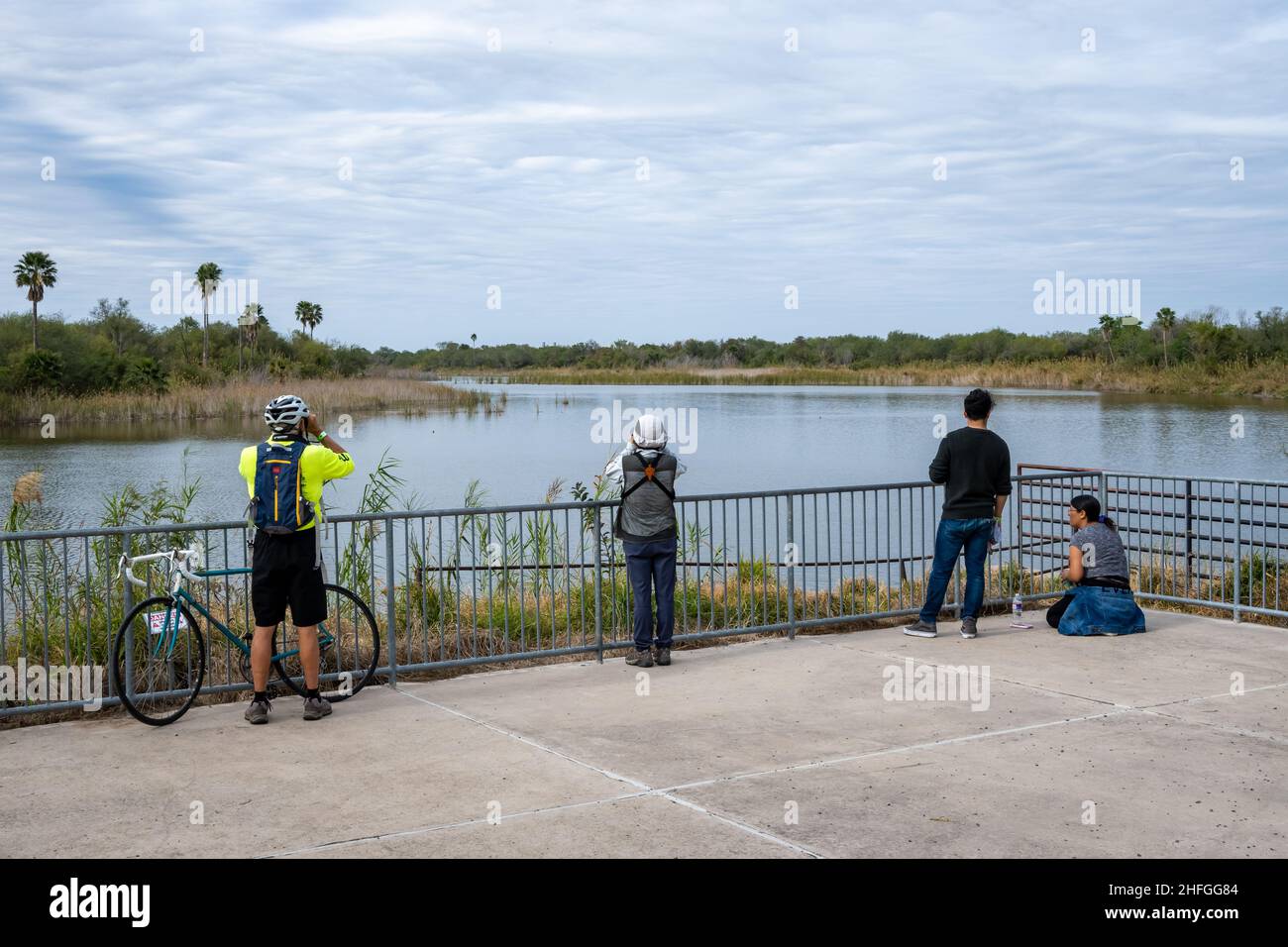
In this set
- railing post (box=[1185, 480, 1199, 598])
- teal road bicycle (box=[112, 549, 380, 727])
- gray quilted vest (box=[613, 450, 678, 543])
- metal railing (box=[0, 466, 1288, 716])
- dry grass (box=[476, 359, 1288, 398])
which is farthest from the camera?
dry grass (box=[476, 359, 1288, 398])

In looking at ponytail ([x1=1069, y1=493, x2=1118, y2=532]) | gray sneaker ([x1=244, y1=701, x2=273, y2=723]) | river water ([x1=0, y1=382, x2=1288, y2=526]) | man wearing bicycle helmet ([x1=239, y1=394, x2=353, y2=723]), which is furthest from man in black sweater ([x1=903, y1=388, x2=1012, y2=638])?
river water ([x1=0, y1=382, x2=1288, y2=526])

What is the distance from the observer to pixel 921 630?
11023 millimetres

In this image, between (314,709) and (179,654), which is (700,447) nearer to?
(179,654)

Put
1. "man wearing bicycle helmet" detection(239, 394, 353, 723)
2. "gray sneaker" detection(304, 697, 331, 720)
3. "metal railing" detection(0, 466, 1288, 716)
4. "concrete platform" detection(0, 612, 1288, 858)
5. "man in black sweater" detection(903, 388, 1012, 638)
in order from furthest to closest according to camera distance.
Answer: "man in black sweater" detection(903, 388, 1012, 638) → "metal railing" detection(0, 466, 1288, 716) → "gray sneaker" detection(304, 697, 331, 720) → "man wearing bicycle helmet" detection(239, 394, 353, 723) → "concrete platform" detection(0, 612, 1288, 858)

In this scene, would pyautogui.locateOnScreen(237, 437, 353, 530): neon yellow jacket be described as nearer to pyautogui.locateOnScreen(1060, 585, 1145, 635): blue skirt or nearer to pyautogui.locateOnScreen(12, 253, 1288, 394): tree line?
pyautogui.locateOnScreen(1060, 585, 1145, 635): blue skirt

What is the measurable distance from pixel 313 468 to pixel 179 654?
2179mm

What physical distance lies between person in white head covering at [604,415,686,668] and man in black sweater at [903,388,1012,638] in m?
2.45

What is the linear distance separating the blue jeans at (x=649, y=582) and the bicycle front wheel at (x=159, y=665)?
3.26 m

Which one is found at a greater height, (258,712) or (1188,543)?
(1188,543)

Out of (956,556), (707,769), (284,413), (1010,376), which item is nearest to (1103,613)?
(956,556)

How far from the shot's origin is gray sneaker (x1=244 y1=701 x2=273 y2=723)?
8.09 metres

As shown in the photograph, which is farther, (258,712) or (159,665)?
(159,665)
